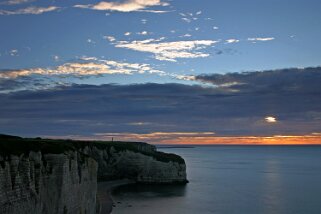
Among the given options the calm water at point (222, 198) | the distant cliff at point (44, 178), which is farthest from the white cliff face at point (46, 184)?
the calm water at point (222, 198)

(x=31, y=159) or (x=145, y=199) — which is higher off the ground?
(x=31, y=159)

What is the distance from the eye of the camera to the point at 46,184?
4528 centimetres

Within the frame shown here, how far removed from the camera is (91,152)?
403 ft

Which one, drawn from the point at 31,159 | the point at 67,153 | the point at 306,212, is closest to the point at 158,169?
the point at 306,212

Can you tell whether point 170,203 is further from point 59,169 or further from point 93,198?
point 59,169

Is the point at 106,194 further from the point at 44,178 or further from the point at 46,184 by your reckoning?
the point at 44,178

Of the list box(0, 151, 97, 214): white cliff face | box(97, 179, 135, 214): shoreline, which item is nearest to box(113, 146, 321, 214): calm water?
box(97, 179, 135, 214): shoreline

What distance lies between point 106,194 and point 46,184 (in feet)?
191

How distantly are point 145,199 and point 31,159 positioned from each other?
195 ft

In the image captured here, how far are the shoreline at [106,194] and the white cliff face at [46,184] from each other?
15655mm

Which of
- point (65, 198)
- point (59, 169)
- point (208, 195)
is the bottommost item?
point (208, 195)

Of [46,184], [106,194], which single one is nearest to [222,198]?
[106,194]

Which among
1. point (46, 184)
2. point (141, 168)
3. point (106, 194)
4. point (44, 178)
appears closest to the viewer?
point (44, 178)

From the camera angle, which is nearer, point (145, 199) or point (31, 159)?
point (31, 159)
